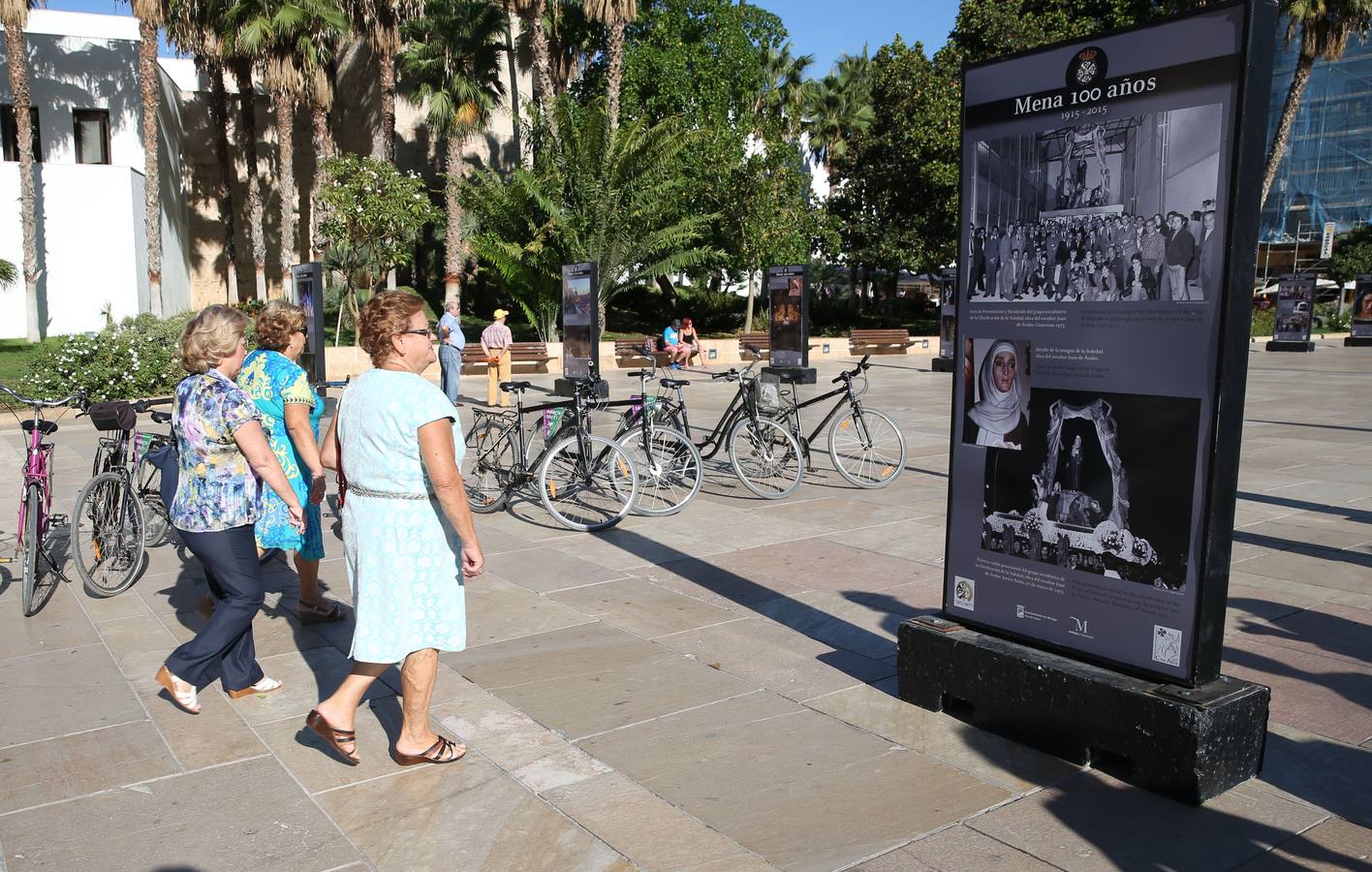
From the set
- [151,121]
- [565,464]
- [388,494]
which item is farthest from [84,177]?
[388,494]

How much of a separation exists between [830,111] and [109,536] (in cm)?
4104

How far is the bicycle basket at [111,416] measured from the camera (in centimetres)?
592

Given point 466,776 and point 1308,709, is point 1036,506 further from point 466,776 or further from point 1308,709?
point 466,776

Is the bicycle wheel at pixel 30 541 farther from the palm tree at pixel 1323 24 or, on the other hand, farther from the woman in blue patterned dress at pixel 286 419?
the palm tree at pixel 1323 24

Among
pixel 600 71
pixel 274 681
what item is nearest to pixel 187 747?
pixel 274 681

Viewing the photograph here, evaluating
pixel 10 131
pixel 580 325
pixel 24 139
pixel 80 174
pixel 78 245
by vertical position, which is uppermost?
pixel 10 131

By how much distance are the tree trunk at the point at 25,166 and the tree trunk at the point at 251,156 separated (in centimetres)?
607

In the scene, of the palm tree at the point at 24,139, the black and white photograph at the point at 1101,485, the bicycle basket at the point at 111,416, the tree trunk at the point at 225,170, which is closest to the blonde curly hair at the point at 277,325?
the bicycle basket at the point at 111,416

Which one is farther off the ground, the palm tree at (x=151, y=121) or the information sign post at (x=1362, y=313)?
the palm tree at (x=151, y=121)

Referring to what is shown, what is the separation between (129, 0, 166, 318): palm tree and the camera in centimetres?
2444

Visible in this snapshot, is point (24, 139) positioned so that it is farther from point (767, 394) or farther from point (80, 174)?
point (767, 394)

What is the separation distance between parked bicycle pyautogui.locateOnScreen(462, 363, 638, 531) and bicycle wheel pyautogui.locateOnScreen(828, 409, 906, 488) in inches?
87.2

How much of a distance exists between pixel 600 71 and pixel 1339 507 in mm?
28982

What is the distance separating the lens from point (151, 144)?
84.6ft
